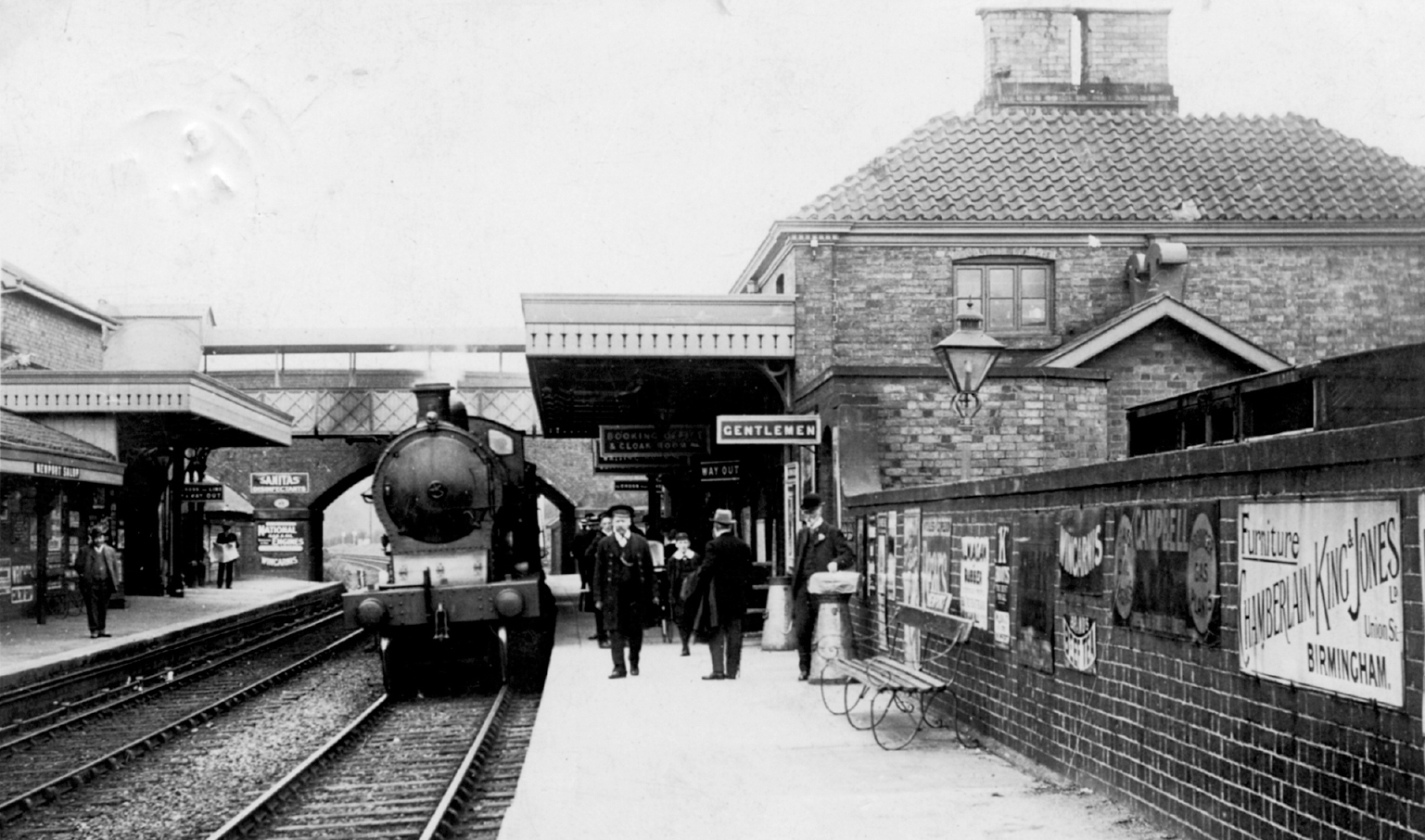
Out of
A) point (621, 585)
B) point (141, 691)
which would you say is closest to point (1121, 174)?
point (621, 585)

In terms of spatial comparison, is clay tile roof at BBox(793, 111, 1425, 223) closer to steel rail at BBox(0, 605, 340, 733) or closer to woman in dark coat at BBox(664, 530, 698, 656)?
woman in dark coat at BBox(664, 530, 698, 656)

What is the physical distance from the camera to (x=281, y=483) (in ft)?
136

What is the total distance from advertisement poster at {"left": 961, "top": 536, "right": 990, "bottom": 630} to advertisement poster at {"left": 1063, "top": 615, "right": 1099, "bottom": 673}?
1390 millimetres

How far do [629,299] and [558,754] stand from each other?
7.90m

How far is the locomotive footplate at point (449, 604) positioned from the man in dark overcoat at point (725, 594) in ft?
6.72

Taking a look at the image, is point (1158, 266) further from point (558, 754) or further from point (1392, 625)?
point (1392, 625)

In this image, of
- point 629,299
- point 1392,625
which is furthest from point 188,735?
point 1392,625

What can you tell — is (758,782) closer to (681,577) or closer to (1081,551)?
(1081,551)

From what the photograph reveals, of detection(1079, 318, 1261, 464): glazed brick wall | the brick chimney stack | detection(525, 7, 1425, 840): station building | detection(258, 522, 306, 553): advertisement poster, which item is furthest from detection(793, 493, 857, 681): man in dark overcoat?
detection(258, 522, 306, 553): advertisement poster

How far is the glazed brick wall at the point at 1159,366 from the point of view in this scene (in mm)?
16859

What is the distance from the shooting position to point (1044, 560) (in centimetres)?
791

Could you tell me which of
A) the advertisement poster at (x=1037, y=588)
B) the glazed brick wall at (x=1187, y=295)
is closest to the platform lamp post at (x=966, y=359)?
the advertisement poster at (x=1037, y=588)

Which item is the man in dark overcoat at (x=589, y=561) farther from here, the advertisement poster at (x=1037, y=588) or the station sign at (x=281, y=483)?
the station sign at (x=281, y=483)

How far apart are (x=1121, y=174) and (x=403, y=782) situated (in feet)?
43.1
